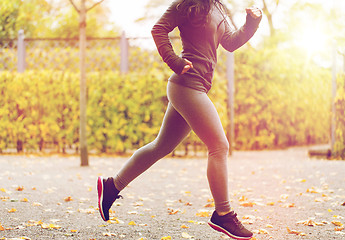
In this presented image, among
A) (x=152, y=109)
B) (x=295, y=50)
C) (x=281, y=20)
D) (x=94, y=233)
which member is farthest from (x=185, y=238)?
(x=281, y=20)

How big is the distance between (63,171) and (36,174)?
52 centimetres

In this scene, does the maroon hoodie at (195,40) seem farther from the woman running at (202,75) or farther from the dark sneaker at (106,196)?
the dark sneaker at (106,196)

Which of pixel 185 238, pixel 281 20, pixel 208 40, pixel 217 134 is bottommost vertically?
pixel 185 238

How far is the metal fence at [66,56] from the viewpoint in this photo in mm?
10867

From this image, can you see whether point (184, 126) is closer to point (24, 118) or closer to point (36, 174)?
point (36, 174)

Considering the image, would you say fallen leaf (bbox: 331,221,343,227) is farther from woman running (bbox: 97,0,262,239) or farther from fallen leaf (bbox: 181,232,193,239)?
fallen leaf (bbox: 181,232,193,239)

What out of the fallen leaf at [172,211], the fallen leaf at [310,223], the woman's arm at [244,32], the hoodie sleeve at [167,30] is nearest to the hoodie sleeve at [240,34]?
the woman's arm at [244,32]

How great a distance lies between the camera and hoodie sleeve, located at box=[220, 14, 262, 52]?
3.18 meters

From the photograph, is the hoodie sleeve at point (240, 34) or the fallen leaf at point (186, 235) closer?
the hoodie sleeve at point (240, 34)

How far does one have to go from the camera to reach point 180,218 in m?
4.09

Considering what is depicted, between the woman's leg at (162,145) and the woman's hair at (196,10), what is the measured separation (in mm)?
585

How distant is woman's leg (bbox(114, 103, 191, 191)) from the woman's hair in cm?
59

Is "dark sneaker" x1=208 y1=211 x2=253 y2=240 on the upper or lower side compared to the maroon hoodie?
lower

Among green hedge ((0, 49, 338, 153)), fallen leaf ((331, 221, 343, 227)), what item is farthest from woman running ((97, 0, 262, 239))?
green hedge ((0, 49, 338, 153))
